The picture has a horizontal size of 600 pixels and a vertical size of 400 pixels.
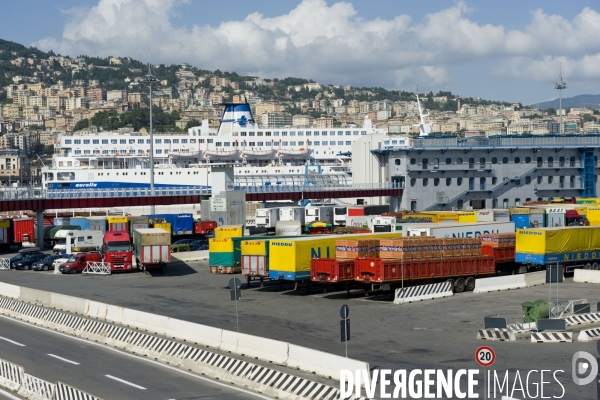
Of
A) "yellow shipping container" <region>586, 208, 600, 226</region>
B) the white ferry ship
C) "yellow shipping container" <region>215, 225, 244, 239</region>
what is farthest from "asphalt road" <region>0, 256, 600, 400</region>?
the white ferry ship

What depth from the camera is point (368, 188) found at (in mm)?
75688

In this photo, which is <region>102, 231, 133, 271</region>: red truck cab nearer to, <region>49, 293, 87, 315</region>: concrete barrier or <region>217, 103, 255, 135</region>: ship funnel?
<region>49, 293, 87, 315</region>: concrete barrier

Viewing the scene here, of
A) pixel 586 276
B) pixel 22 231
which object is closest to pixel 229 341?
pixel 586 276

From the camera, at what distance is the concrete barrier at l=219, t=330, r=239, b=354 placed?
23859mm

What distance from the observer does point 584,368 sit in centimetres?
2048

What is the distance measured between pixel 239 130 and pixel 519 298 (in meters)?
87.0

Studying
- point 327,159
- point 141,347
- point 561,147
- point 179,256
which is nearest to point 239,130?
point 327,159

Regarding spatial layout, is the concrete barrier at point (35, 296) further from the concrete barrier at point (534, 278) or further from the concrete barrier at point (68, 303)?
the concrete barrier at point (534, 278)

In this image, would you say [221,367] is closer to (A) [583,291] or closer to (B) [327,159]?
(A) [583,291]

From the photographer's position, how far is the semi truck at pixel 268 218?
7241 centimetres

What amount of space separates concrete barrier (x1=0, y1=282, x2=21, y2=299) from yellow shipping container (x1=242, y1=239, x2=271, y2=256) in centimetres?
1048

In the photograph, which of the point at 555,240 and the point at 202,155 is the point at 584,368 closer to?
the point at 555,240

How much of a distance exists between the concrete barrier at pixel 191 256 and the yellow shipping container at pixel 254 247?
48.6ft

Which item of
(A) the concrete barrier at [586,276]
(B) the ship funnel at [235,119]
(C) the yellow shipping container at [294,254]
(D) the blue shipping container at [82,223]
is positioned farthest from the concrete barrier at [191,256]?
(B) the ship funnel at [235,119]
